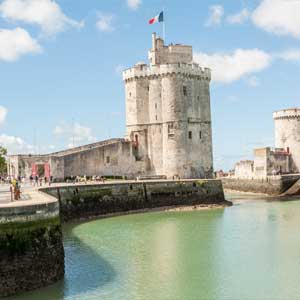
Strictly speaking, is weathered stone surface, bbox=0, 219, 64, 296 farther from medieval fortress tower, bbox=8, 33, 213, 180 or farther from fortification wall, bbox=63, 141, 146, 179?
medieval fortress tower, bbox=8, 33, 213, 180

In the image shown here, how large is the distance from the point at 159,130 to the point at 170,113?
186 centimetres

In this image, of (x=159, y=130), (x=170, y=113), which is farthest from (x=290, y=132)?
(x=170, y=113)

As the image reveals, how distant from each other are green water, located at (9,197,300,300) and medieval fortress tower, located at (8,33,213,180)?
45.3 feet

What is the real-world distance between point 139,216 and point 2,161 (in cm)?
1961

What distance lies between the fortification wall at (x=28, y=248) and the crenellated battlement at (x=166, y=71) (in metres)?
31.1

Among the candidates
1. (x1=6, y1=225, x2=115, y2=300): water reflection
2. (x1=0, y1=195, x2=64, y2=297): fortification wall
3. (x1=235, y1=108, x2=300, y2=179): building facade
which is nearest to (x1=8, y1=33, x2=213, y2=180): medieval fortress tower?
(x1=235, y1=108, x2=300, y2=179): building facade

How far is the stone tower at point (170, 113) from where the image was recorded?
1847 inches

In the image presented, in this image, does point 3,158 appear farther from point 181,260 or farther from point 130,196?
point 181,260

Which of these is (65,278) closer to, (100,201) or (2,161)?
(100,201)

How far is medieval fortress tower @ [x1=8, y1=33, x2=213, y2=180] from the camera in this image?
46156 mm

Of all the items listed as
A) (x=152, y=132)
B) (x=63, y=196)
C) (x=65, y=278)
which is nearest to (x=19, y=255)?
(x=65, y=278)

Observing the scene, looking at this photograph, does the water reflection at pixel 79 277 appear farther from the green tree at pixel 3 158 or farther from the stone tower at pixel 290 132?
the stone tower at pixel 290 132

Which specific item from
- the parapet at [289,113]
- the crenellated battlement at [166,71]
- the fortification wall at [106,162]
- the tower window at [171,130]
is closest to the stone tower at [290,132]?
the parapet at [289,113]

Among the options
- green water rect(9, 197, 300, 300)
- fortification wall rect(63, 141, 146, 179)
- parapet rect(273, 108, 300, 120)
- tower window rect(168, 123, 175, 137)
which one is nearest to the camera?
green water rect(9, 197, 300, 300)
